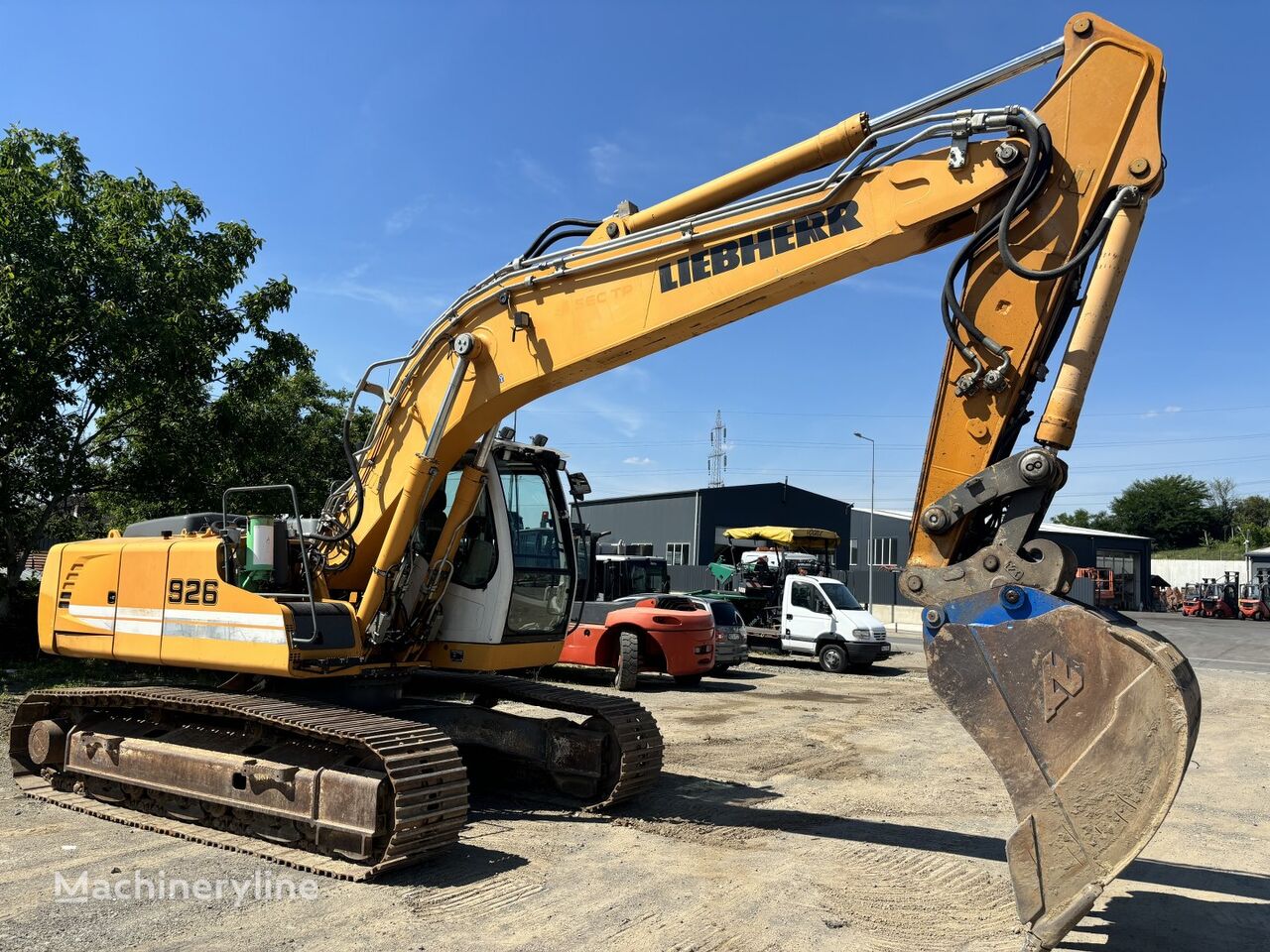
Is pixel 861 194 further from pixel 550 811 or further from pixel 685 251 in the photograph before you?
pixel 550 811

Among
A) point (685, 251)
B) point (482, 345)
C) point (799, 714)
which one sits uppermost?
point (685, 251)

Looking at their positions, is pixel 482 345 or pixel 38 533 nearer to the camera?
pixel 482 345

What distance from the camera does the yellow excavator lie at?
14.4ft

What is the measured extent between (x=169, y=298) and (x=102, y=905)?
35.6 feet

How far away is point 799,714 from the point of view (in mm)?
13625

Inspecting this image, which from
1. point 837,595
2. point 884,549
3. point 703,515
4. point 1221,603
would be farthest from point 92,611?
point 1221,603

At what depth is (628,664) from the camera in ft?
51.6

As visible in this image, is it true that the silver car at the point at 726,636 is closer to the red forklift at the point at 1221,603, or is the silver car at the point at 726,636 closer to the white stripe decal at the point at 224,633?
the white stripe decal at the point at 224,633

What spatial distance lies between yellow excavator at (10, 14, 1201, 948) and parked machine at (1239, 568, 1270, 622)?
45.9 meters

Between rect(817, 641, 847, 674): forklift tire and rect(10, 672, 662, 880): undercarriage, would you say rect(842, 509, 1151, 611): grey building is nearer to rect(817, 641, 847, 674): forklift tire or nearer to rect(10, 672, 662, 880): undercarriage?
rect(817, 641, 847, 674): forklift tire

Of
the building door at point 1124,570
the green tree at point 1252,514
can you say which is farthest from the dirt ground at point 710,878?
the green tree at point 1252,514

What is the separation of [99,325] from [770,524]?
112 ft

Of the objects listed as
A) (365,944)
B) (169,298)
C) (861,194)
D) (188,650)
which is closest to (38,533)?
(169,298)

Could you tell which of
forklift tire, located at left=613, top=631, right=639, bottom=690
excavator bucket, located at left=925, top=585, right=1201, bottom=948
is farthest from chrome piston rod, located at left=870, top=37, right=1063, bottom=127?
forklift tire, located at left=613, top=631, right=639, bottom=690
